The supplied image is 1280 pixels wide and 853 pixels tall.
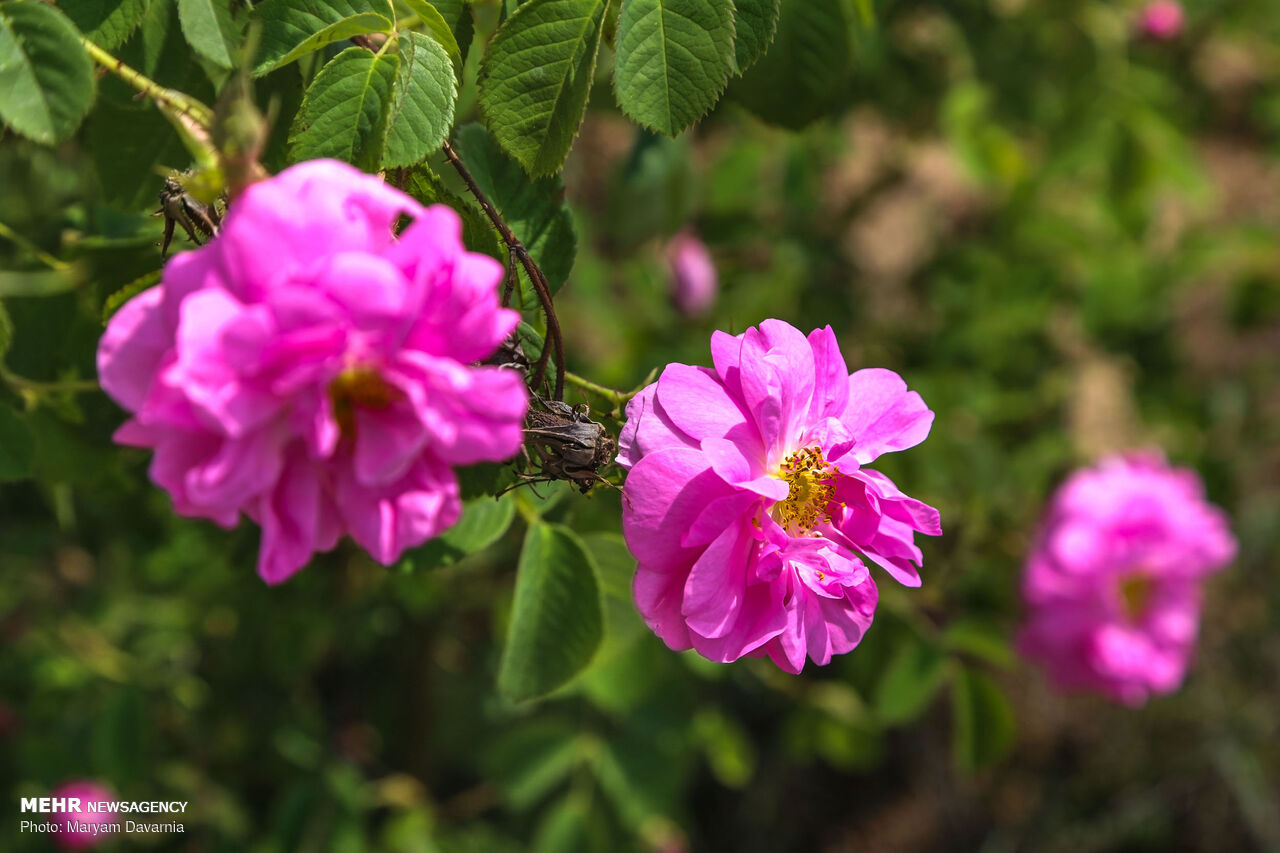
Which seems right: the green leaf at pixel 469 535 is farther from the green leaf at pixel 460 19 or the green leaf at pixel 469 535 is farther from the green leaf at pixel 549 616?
the green leaf at pixel 460 19

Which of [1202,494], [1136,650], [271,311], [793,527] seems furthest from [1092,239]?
[271,311]

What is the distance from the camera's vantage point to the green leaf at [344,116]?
27.5 inches

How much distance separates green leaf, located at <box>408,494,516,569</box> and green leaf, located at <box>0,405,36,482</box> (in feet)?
1.16

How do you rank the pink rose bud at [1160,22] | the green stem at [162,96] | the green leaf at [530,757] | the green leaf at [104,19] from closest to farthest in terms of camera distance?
1. the green stem at [162,96]
2. the green leaf at [104,19]
3. the green leaf at [530,757]
4. the pink rose bud at [1160,22]

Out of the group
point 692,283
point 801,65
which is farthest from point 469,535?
point 692,283

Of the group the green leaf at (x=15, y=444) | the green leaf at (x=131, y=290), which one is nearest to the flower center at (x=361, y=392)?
the green leaf at (x=131, y=290)

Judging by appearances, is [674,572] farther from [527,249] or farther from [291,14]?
[291,14]

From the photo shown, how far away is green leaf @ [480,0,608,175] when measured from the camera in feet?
2.47

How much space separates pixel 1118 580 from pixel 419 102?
5.68 ft

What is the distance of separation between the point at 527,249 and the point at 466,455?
0.98ft

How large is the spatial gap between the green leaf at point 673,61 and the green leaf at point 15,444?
2.00 feet

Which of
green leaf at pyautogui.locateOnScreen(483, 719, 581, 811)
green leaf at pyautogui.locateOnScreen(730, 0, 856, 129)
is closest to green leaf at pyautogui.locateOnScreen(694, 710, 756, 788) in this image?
green leaf at pyautogui.locateOnScreen(483, 719, 581, 811)

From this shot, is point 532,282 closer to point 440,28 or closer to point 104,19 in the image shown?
point 440,28

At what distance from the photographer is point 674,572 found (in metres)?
0.71
